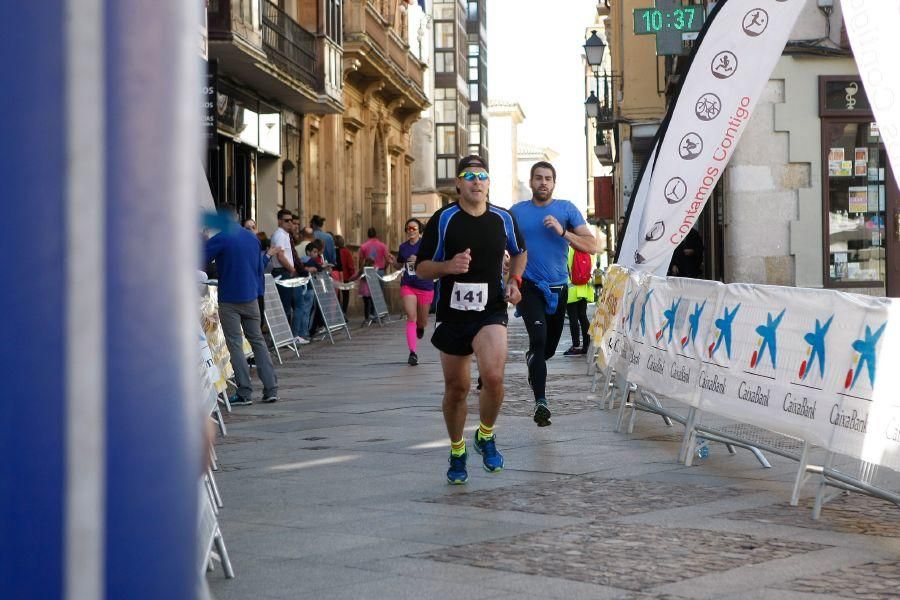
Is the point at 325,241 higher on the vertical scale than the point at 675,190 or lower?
lower

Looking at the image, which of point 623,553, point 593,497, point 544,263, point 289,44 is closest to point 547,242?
point 544,263

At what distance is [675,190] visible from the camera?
37.3ft

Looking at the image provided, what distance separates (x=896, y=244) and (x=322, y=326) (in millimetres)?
10868

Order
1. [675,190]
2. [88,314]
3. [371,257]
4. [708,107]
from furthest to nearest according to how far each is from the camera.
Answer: [371,257]
[675,190]
[708,107]
[88,314]

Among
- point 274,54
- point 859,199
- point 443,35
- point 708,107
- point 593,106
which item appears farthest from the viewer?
point 443,35

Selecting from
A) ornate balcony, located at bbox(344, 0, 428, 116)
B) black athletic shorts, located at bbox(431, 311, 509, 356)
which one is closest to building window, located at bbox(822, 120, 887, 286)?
black athletic shorts, located at bbox(431, 311, 509, 356)

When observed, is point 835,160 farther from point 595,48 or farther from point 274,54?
point 595,48

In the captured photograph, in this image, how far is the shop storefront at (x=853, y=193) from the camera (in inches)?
660

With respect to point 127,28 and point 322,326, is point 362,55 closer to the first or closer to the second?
point 322,326

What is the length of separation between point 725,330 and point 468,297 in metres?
1.52

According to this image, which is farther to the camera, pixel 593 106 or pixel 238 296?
pixel 593 106

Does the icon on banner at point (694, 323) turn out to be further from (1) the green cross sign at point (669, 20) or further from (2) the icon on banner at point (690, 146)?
(1) the green cross sign at point (669, 20)

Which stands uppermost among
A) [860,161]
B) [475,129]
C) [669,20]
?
[475,129]

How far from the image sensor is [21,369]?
3.74 ft
